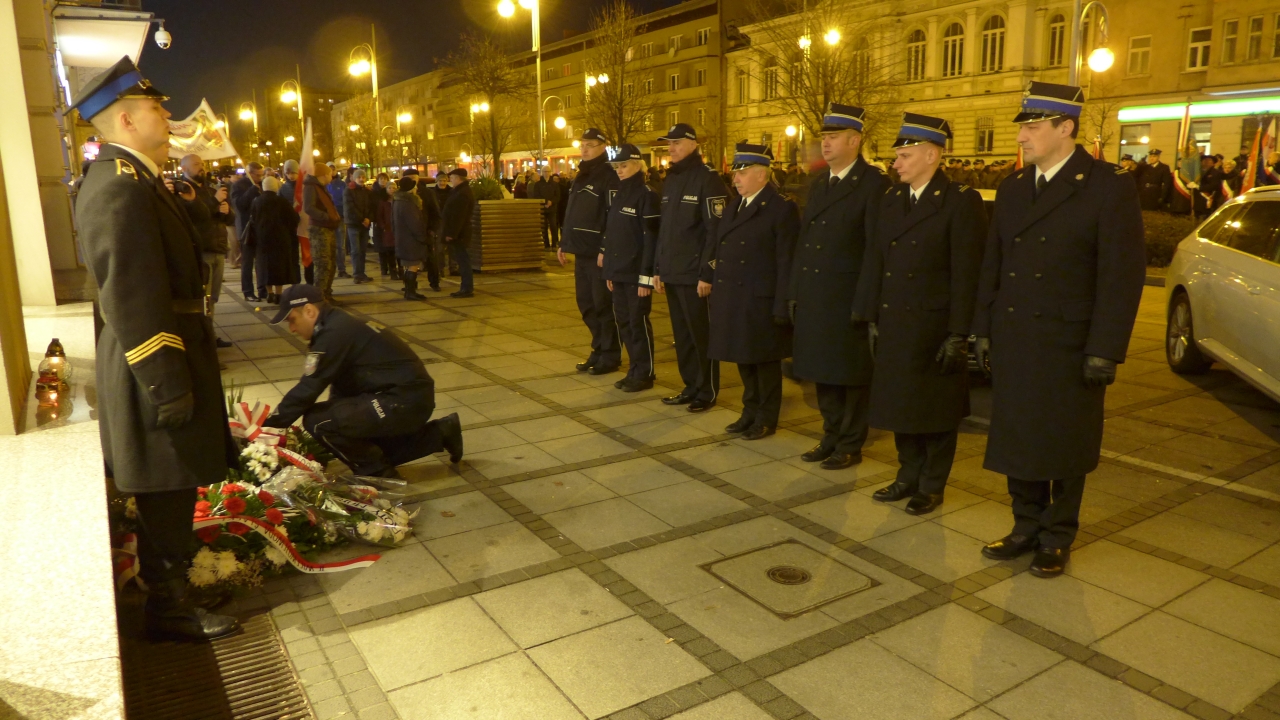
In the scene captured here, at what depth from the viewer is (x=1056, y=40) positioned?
40.4 metres

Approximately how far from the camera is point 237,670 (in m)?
3.78

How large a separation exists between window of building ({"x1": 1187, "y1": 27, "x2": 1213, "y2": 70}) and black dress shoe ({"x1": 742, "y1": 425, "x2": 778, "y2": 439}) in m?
36.6

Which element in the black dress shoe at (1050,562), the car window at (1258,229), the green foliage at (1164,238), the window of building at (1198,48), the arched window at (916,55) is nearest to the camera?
the black dress shoe at (1050,562)

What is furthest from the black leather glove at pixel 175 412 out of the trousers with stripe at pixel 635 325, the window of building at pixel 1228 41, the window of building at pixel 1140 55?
the window of building at pixel 1140 55

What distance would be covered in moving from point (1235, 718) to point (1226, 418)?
5.05 m

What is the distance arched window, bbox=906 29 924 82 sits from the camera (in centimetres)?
4525

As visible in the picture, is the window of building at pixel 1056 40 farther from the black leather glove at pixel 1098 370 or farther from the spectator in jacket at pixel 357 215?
the black leather glove at pixel 1098 370

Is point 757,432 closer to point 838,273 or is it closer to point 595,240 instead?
point 838,273

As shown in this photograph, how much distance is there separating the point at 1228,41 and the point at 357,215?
108 ft

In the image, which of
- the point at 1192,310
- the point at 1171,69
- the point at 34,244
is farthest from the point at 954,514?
the point at 1171,69

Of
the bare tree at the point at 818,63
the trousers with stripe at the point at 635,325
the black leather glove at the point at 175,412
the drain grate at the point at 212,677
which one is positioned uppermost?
the bare tree at the point at 818,63

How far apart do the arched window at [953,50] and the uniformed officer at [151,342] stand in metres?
45.2

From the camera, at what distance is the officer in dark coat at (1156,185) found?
21109 millimetres

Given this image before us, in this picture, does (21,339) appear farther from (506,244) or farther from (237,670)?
(506,244)
